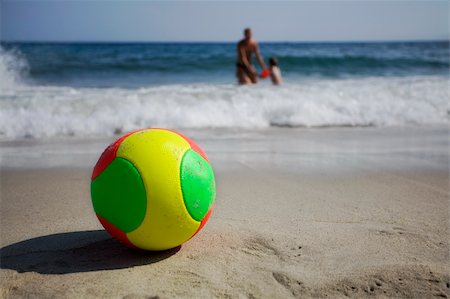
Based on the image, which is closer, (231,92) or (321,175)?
(321,175)

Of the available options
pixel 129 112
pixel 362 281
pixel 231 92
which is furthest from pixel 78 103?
pixel 362 281

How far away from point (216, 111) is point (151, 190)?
5.45 meters

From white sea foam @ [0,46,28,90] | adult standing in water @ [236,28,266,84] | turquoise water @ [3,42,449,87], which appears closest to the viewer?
white sea foam @ [0,46,28,90]

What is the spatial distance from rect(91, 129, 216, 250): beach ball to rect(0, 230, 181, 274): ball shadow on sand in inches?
5.7

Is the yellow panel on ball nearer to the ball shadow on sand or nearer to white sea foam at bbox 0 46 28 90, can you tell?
the ball shadow on sand

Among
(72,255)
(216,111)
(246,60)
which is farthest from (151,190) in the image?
(246,60)

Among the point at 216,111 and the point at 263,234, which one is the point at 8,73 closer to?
the point at 216,111

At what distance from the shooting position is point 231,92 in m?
9.16

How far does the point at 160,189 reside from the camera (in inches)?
103

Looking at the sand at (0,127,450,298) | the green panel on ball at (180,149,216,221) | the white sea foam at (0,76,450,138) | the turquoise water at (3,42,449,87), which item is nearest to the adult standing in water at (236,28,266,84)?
the white sea foam at (0,76,450,138)

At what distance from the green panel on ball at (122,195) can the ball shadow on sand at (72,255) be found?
0.96 ft

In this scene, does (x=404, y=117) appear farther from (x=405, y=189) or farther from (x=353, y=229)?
(x=353, y=229)

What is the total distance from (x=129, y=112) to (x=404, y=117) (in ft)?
16.0

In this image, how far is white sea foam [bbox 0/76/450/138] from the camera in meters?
7.16
